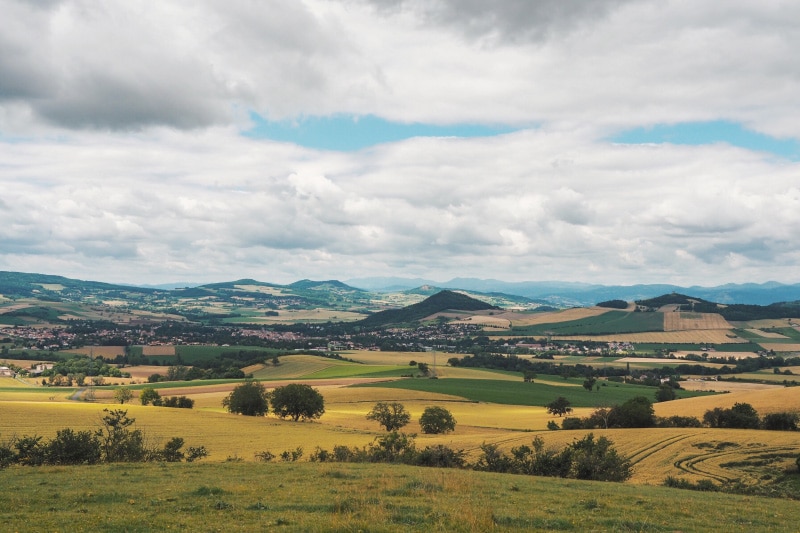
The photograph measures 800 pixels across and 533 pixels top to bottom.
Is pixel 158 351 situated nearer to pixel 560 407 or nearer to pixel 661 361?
pixel 560 407

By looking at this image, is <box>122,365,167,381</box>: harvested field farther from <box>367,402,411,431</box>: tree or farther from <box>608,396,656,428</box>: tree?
<box>608,396,656,428</box>: tree

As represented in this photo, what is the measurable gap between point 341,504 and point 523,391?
10492cm

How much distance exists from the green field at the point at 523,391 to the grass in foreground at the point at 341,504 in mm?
80962

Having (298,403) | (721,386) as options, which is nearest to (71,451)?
(298,403)

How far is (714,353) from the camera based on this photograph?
193 m

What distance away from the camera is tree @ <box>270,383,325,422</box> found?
245ft

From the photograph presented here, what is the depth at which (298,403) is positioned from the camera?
74688mm

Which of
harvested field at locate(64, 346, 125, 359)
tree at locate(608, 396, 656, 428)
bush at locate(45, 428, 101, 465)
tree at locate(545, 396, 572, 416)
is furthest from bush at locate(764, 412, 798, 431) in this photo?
harvested field at locate(64, 346, 125, 359)

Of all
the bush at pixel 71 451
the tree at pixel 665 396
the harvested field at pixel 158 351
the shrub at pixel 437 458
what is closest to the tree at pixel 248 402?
the bush at pixel 71 451

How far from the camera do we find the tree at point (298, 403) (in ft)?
245

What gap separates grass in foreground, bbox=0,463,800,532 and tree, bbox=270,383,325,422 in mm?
48286

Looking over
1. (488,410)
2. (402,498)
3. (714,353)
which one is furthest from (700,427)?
(714,353)

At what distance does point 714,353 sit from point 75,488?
210 metres

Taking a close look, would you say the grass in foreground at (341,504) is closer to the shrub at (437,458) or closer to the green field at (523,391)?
the shrub at (437,458)
